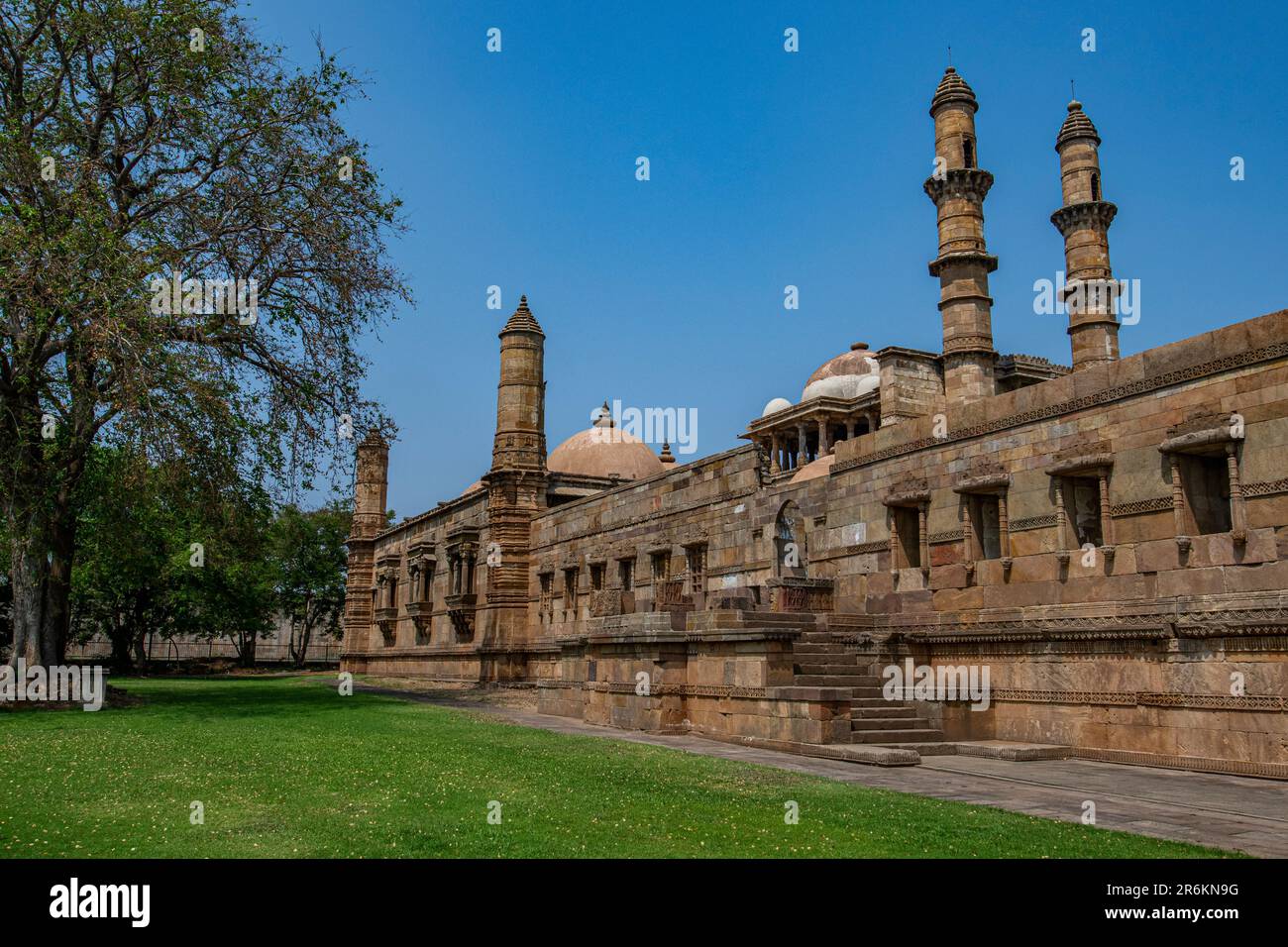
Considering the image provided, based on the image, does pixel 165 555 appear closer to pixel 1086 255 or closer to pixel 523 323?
pixel 523 323

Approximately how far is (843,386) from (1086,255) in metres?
18.5

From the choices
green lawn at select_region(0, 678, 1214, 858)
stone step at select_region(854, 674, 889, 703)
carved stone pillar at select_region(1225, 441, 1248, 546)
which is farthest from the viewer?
stone step at select_region(854, 674, 889, 703)

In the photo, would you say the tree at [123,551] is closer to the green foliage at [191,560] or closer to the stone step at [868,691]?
the green foliage at [191,560]

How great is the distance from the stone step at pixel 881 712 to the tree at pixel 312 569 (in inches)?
1621

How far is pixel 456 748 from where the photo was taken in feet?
37.9

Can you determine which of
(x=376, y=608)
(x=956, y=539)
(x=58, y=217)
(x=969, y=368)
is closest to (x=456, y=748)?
(x=956, y=539)

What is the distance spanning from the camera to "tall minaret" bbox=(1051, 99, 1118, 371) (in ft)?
75.9

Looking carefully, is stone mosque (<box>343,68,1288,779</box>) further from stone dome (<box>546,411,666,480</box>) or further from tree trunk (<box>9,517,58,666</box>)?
stone dome (<box>546,411,666,480</box>)

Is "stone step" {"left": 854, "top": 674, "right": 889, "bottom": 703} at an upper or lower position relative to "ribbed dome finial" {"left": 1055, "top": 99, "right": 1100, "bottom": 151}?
lower

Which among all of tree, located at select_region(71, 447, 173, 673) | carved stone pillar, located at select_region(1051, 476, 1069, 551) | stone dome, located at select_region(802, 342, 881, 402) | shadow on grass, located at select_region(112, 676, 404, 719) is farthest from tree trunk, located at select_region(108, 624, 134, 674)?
carved stone pillar, located at select_region(1051, 476, 1069, 551)

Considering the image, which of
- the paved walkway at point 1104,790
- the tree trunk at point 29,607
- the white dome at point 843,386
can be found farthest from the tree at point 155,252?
the white dome at point 843,386

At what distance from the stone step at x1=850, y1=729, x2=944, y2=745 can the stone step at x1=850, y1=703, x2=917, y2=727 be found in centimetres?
23

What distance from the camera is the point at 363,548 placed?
44188mm
